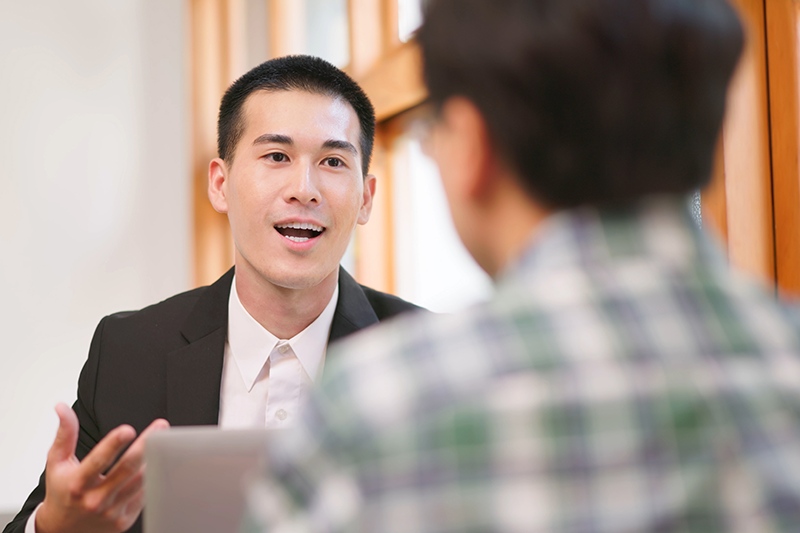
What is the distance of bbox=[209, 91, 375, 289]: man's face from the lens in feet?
4.72

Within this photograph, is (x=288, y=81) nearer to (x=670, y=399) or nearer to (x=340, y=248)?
(x=340, y=248)

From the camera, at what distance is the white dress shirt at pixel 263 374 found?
57.1 inches

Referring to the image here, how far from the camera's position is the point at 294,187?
1.44 m

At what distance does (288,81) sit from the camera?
1502 millimetres

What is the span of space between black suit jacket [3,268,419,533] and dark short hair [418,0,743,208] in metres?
1.08

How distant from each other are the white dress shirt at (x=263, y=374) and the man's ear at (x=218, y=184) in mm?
236

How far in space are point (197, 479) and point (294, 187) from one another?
2.72ft

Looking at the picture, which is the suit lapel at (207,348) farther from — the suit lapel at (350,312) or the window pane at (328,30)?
the window pane at (328,30)

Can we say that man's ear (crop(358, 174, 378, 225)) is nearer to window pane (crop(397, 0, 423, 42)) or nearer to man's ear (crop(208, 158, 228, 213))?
man's ear (crop(208, 158, 228, 213))

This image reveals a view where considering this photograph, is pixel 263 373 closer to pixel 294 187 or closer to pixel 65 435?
pixel 294 187

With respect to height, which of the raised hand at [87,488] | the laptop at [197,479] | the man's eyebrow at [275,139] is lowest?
the raised hand at [87,488]

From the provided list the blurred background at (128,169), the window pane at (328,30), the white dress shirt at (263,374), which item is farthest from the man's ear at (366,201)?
the window pane at (328,30)

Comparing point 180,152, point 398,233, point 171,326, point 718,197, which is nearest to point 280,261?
point 171,326

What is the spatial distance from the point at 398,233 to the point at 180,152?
142 cm
